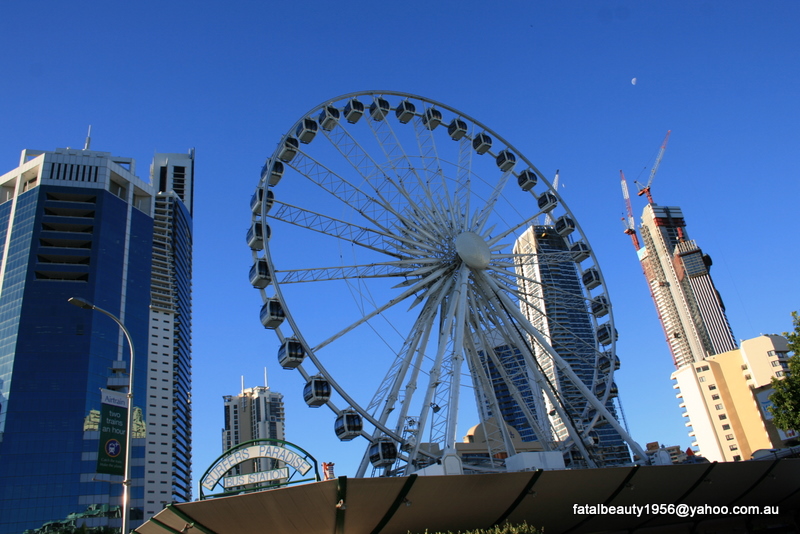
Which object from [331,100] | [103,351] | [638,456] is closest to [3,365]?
[103,351]

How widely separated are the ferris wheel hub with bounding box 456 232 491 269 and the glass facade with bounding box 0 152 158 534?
74177 millimetres

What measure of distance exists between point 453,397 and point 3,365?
87.7m

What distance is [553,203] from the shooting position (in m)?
44.0

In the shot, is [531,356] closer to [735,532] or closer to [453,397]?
[453,397]

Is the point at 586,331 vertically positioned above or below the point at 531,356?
above

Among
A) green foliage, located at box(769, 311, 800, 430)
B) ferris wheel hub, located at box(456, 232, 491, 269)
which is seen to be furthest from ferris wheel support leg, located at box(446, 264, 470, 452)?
green foliage, located at box(769, 311, 800, 430)

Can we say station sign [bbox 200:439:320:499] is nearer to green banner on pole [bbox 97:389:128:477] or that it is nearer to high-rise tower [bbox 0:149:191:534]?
green banner on pole [bbox 97:389:128:477]

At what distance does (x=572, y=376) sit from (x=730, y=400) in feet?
339

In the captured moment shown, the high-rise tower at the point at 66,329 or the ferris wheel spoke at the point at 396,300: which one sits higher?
the high-rise tower at the point at 66,329

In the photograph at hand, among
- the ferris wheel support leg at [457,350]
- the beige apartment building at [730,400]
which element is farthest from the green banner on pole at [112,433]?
the beige apartment building at [730,400]

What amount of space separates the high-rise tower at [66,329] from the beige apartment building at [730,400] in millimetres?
97827

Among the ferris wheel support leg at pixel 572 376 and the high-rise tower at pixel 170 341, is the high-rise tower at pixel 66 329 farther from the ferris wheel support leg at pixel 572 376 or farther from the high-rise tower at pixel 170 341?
the ferris wheel support leg at pixel 572 376

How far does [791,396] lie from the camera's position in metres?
38.9

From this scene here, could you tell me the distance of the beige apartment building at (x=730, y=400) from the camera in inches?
4429
